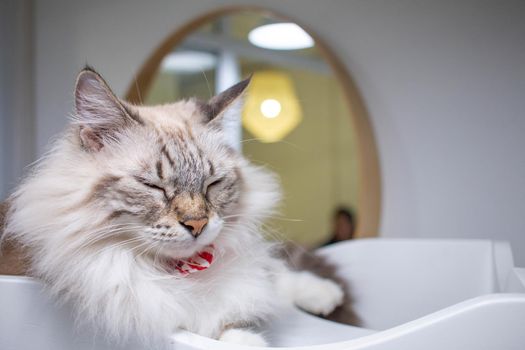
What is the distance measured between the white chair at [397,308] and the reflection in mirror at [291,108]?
2.57 meters

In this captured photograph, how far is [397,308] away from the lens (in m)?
1.54

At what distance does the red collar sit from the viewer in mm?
1024

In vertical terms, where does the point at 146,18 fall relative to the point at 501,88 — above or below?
above

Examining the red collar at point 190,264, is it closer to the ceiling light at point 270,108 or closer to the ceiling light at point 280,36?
the ceiling light at point 280,36

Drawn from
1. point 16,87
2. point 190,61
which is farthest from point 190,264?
point 190,61

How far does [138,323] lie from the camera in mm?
890

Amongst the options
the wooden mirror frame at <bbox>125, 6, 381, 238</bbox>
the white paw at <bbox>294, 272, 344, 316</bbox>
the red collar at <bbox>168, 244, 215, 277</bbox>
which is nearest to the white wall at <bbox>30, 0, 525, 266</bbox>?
the wooden mirror frame at <bbox>125, 6, 381, 238</bbox>

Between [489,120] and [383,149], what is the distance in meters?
0.43

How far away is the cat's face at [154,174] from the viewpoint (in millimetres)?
932

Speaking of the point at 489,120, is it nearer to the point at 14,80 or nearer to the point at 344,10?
the point at 344,10

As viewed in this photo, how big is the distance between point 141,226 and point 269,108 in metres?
3.37

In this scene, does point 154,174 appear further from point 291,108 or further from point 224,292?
point 291,108

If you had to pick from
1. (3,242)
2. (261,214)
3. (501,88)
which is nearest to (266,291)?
(261,214)

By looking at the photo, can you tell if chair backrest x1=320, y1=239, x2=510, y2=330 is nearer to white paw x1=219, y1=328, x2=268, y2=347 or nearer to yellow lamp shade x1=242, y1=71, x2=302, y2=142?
white paw x1=219, y1=328, x2=268, y2=347
